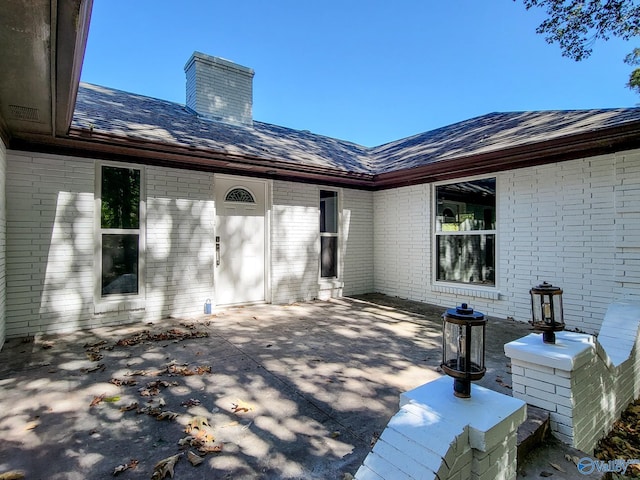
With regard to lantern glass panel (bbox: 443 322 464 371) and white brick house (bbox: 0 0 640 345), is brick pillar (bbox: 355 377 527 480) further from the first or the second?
white brick house (bbox: 0 0 640 345)

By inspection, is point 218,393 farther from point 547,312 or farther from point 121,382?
point 547,312

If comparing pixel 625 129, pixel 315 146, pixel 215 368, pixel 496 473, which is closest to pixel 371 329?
pixel 215 368

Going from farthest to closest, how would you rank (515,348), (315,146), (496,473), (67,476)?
(315,146)
(515,348)
(67,476)
(496,473)

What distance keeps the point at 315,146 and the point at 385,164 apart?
201 cm

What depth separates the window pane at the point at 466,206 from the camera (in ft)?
20.4

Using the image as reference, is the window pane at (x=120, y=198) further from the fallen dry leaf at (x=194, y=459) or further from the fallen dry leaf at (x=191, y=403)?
the fallen dry leaf at (x=194, y=459)

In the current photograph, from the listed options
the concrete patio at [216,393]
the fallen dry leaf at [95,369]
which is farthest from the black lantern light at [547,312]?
the fallen dry leaf at [95,369]

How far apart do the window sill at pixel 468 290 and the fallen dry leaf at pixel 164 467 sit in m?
5.76

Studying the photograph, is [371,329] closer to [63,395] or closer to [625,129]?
[63,395]

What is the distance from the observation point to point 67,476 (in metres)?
1.93

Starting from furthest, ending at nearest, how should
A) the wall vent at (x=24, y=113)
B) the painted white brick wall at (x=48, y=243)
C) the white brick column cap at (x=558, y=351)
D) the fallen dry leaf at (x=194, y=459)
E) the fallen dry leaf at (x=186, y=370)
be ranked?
the painted white brick wall at (x=48, y=243) < the wall vent at (x=24, y=113) < the fallen dry leaf at (x=186, y=370) < the white brick column cap at (x=558, y=351) < the fallen dry leaf at (x=194, y=459)

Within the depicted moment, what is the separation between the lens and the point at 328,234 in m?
7.70

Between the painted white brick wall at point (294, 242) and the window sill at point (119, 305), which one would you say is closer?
the window sill at point (119, 305)

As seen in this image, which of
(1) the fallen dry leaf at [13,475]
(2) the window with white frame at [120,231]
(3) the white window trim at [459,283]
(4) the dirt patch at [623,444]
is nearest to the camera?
(1) the fallen dry leaf at [13,475]
